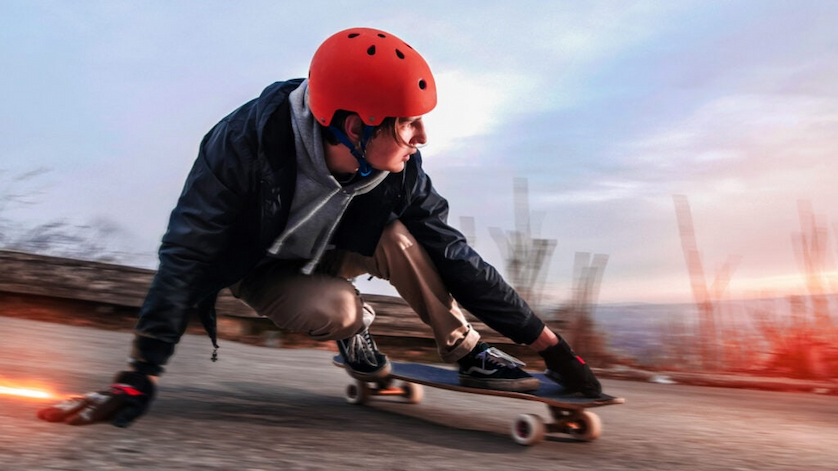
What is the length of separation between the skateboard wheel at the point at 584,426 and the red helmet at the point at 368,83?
113cm

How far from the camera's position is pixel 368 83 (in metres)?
2.23

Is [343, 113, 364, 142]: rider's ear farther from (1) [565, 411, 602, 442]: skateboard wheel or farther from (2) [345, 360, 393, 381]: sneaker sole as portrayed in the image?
(1) [565, 411, 602, 442]: skateboard wheel

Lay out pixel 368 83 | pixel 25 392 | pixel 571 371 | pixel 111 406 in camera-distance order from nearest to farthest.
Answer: pixel 111 406 < pixel 368 83 < pixel 25 392 < pixel 571 371

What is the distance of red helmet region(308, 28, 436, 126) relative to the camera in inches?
87.7

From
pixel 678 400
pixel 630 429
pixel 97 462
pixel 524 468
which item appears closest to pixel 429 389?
pixel 630 429

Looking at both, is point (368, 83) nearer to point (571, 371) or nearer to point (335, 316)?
point (335, 316)

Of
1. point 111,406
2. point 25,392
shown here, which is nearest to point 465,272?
point 111,406

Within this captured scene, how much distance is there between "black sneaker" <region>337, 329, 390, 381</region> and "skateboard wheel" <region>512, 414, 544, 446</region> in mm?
614

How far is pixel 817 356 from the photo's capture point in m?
4.55

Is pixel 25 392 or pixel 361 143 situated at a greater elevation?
pixel 361 143

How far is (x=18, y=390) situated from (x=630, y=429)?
2.11 meters

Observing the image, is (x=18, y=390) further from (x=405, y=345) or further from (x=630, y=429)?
(x=405, y=345)

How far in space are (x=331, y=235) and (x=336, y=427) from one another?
23.7 inches

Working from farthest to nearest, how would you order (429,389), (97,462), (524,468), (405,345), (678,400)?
(405,345), (678,400), (429,389), (524,468), (97,462)
